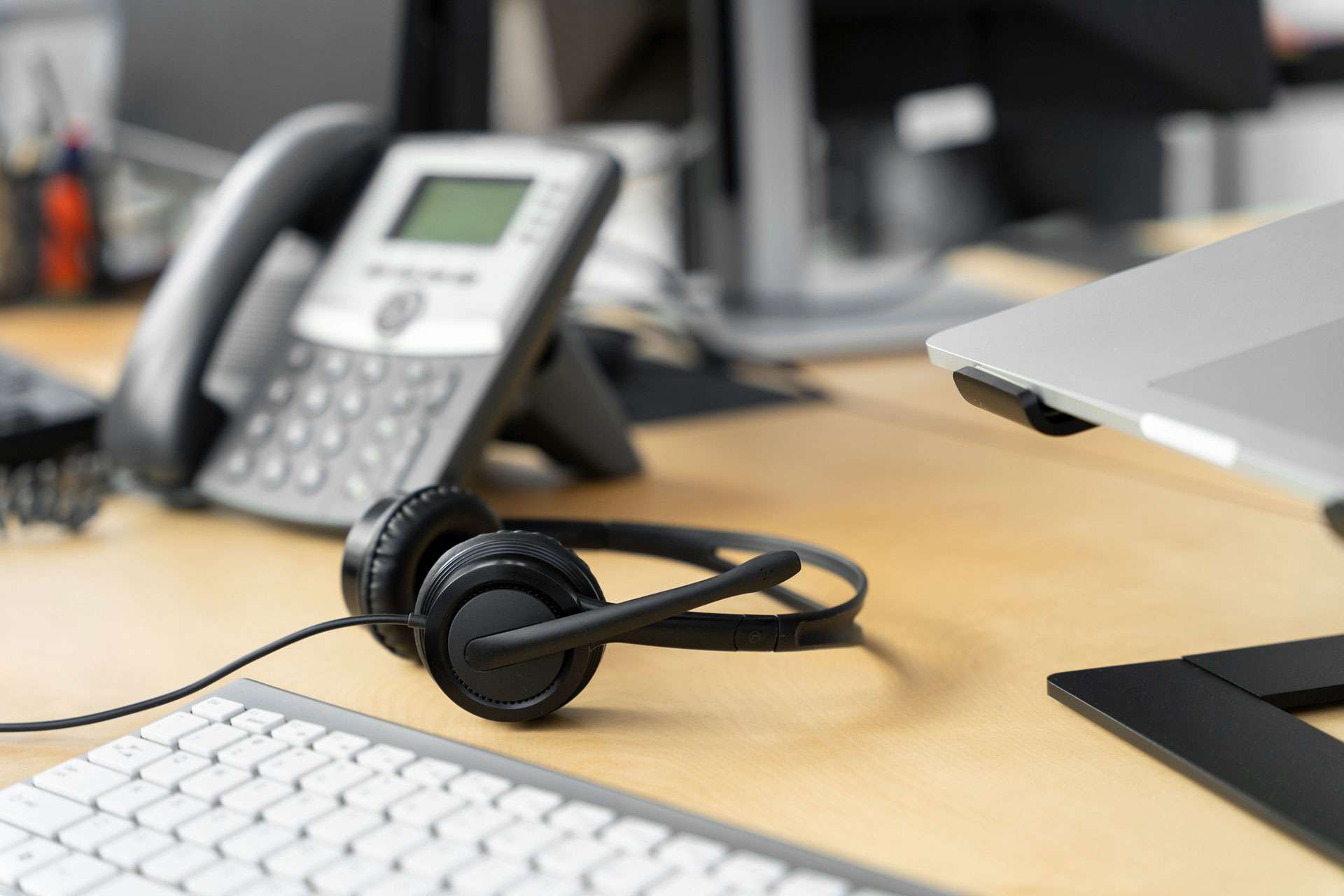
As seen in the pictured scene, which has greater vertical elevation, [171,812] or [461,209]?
[461,209]

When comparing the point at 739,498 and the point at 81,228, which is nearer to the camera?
the point at 739,498

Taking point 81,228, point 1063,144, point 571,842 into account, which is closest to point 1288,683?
point 571,842

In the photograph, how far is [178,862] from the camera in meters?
0.30

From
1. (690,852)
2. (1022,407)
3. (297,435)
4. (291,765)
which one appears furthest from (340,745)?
(297,435)

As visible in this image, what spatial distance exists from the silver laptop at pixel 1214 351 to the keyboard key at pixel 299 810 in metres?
0.24

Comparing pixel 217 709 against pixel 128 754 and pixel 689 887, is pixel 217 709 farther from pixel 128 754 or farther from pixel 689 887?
pixel 689 887

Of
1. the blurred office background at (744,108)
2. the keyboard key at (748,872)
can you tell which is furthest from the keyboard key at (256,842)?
the blurred office background at (744,108)

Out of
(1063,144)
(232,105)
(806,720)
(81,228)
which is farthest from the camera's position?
(81,228)

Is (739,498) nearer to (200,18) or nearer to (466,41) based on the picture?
(466,41)

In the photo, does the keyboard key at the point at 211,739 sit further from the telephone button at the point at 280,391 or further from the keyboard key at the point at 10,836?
the telephone button at the point at 280,391

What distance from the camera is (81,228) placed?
1.53 meters

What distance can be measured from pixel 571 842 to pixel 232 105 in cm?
88

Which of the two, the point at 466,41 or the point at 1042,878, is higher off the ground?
the point at 466,41

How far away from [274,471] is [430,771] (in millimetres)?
351
